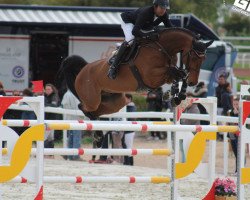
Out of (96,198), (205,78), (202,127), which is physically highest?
(205,78)

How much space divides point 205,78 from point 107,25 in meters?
4.41

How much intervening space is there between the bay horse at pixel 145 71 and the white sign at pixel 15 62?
8.09m

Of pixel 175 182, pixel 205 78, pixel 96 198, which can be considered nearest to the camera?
pixel 175 182

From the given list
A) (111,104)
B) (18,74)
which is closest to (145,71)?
(111,104)

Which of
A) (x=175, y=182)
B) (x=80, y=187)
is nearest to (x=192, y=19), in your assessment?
(x=80, y=187)

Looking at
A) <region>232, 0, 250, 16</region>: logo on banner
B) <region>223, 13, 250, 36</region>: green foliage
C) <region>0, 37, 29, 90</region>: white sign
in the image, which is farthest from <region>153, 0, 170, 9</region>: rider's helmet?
<region>223, 13, 250, 36</region>: green foliage

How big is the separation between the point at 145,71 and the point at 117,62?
0.41 metres

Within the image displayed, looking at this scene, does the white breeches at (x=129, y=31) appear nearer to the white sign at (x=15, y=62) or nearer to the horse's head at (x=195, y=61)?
the horse's head at (x=195, y=61)

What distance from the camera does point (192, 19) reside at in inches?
722

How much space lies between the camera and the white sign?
1830cm

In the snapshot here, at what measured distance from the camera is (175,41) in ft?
30.8

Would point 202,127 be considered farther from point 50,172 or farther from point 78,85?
point 50,172

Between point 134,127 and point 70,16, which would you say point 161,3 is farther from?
point 70,16

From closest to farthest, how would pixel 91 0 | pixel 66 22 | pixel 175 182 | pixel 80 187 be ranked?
1. pixel 175 182
2. pixel 80 187
3. pixel 66 22
4. pixel 91 0
